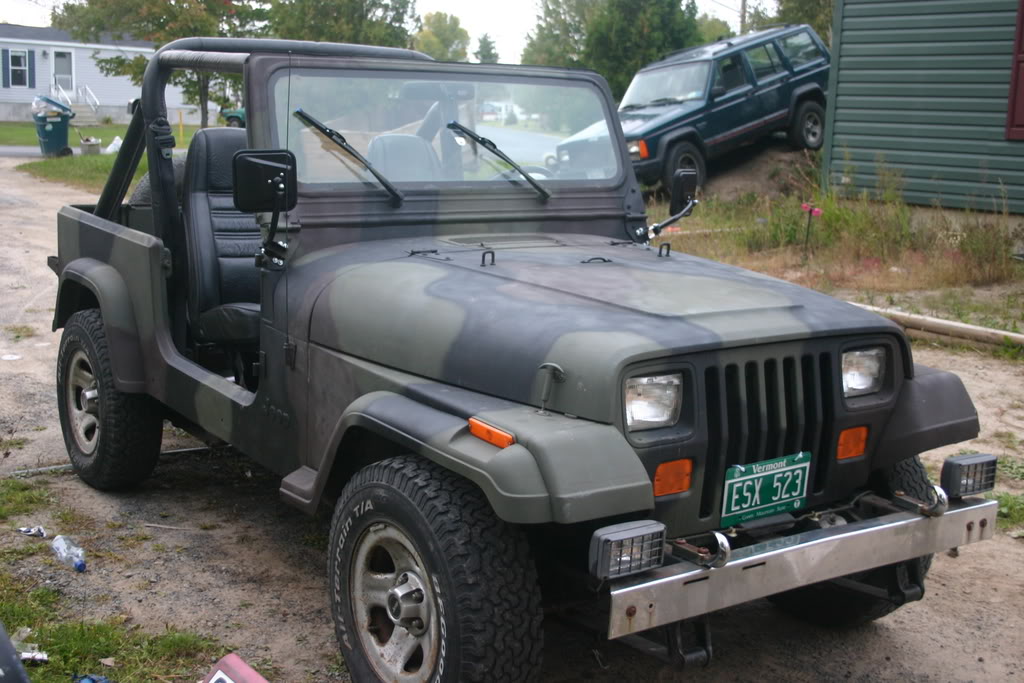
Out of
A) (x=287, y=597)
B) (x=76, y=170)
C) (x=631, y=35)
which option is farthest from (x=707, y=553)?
(x=631, y=35)

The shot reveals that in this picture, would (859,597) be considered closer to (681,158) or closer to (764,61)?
(681,158)

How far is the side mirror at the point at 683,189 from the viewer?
4539 mm

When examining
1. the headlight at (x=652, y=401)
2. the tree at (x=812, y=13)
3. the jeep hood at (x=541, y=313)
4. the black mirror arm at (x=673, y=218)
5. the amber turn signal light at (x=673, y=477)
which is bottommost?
the amber turn signal light at (x=673, y=477)

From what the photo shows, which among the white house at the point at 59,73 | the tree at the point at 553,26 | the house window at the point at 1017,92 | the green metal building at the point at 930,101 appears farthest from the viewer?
the white house at the point at 59,73

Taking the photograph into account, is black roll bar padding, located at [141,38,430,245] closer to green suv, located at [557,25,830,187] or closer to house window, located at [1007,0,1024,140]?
house window, located at [1007,0,1024,140]

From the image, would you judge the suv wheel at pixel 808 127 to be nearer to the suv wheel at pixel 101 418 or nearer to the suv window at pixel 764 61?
the suv window at pixel 764 61

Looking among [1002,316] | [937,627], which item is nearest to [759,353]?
[937,627]

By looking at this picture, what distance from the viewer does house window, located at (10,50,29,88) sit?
49.1 metres

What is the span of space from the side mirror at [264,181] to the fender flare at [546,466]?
107 centimetres

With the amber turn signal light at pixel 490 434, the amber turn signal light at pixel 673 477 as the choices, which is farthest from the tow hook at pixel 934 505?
the amber turn signal light at pixel 490 434

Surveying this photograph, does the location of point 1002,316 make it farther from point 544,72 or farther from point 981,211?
point 544,72

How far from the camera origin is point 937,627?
383 centimetres

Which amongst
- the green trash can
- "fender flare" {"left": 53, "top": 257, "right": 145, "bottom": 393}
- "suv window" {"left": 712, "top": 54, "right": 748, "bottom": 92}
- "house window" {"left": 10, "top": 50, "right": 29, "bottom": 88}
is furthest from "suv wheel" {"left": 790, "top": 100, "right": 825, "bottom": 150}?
"house window" {"left": 10, "top": 50, "right": 29, "bottom": 88}

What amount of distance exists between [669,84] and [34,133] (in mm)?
27418
